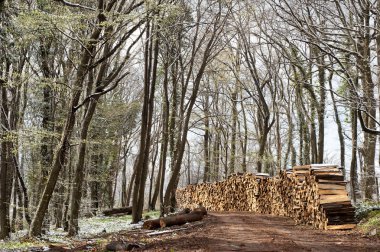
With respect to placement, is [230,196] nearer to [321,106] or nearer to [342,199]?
[321,106]

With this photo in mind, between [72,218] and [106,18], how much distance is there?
7576 mm

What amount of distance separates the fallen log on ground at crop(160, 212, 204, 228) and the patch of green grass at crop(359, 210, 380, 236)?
18.9 ft

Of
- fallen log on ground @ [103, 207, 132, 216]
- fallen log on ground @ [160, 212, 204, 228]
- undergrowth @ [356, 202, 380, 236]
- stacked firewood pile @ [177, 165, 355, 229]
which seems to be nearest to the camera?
undergrowth @ [356, 202, 380, 236]

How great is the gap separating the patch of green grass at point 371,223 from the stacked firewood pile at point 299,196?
35 cm

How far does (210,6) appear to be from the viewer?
22438mm

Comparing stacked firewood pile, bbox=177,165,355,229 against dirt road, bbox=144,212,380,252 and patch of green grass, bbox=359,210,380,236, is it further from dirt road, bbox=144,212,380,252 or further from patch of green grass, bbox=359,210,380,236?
dirt road, bbox=144,212,380,252

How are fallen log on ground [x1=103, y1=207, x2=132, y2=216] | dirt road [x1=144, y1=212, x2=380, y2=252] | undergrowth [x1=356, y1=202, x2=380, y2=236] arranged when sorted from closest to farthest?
1. dirt road [x1=144, y1=212, x2=380, y2=252]
2. undergrowth [x1=356, y1=202, x2=380, y2=236]
3. fallen log on ground [x1=103, y1=207, x2=132, y2=216]

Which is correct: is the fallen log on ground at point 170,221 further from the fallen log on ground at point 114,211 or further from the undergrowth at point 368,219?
the fallen log on ground at point 114,211

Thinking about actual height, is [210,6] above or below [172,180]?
above

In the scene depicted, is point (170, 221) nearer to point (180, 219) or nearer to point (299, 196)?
point (180, 219)

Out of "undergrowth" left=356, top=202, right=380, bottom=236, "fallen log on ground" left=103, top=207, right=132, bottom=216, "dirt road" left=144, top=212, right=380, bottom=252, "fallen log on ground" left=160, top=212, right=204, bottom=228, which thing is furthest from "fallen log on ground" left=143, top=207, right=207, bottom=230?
"fallen log on ground" left=103, top=207, right=132, bottom=216

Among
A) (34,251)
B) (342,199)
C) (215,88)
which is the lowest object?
(34,251)

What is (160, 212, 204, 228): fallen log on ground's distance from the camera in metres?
13.4

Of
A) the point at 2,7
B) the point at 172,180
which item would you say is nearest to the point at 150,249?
the point at 2,7
